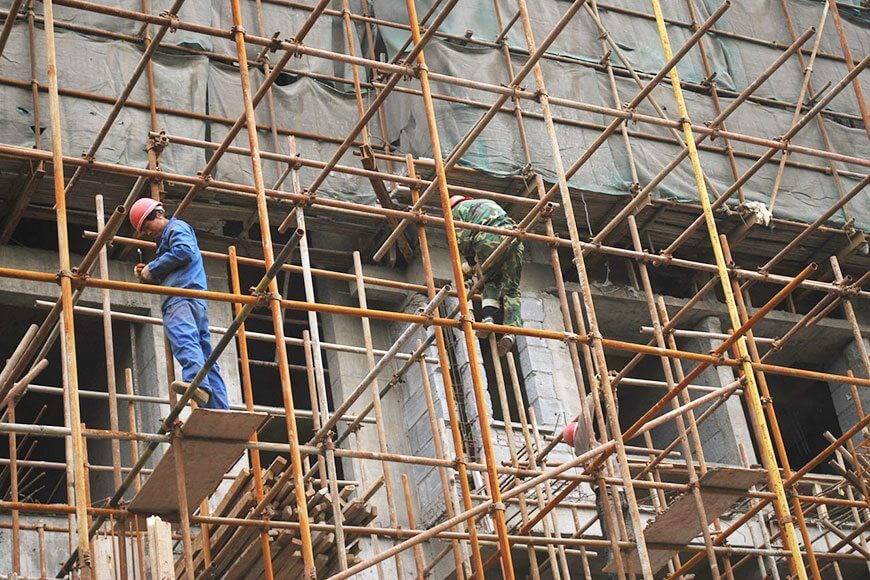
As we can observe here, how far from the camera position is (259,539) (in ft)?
40.8

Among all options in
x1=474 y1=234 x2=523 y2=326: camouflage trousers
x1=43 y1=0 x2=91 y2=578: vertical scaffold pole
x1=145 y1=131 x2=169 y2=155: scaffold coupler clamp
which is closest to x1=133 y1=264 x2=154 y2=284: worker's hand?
x1=43 y1=0 x2=91 y2=578: vertical scaffold pole

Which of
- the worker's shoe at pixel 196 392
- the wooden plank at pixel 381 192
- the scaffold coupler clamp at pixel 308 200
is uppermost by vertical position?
the wooden plank at pixel 381 192

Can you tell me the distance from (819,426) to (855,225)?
17.6ft

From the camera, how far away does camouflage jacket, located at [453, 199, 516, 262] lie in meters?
15.3

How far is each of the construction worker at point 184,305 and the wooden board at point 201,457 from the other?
0.64 metres

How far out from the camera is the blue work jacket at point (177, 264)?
1246 centimetres

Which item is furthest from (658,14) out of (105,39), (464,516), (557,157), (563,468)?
(105,39)

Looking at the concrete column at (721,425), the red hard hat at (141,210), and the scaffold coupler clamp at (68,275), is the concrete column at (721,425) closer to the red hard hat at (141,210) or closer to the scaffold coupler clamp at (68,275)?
the red hard hat at (141,210)

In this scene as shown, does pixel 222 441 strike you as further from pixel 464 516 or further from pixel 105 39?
pixel 105 39

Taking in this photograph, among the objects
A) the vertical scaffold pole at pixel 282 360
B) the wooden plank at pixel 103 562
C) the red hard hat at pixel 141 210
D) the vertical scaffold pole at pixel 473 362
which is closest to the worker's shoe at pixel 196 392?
the vertical scaffold pole at pixel 282 360

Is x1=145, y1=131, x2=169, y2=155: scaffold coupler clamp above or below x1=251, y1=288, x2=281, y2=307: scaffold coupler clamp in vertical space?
above

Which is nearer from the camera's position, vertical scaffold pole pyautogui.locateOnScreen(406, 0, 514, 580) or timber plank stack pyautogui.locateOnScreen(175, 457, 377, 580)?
vertical scaffold pole pyautogui.locateOnScreen(406, 0, 514, 580)

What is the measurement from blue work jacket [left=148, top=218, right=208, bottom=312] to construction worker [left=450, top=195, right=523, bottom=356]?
3.40 m

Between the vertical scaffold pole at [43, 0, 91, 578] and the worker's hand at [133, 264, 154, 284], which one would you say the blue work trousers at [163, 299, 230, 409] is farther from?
the vertical scaffold pole at [43, 0, 91, 578]
